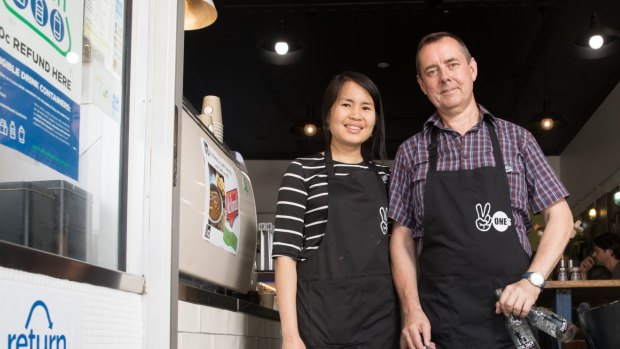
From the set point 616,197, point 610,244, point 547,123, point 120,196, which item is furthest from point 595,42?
point 120,196

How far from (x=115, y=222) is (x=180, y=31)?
0.44m

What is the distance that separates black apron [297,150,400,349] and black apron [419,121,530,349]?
0.38ft

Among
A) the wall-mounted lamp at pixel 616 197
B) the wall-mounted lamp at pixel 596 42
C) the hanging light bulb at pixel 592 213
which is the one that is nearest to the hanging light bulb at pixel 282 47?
the wall-mounted lamp at pixel 596 42

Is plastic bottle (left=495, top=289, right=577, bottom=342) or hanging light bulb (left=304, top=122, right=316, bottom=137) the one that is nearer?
plastic bottle (left=495, top=289, right=577, bottom=342)

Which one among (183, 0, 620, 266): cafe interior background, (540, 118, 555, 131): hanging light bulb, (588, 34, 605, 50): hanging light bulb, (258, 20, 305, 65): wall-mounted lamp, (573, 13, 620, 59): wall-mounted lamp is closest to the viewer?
(573, 13, 620, 59): wall-mounted lamp

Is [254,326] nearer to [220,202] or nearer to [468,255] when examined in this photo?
[220,202]

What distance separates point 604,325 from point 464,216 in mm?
508

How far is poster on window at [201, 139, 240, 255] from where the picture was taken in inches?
74.7

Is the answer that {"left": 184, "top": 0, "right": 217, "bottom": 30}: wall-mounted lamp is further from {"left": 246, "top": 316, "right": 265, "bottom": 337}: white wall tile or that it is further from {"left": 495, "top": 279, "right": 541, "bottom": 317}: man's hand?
{"left": 495, "top": 279, "right": 541, "bottom": 317}: man's hand

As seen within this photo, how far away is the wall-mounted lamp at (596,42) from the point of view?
603 cm

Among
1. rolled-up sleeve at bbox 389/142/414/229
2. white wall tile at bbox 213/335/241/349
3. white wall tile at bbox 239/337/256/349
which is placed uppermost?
rolled-up sleeve at bbox 389/142/414/229

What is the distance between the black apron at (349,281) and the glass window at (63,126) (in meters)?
0.65

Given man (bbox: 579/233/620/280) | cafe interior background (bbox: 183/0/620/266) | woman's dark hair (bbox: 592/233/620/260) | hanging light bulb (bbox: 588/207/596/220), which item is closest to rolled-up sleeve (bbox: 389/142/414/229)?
cafe interior background (bbox: 183/0/620/266)

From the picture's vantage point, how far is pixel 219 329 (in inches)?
76.1
